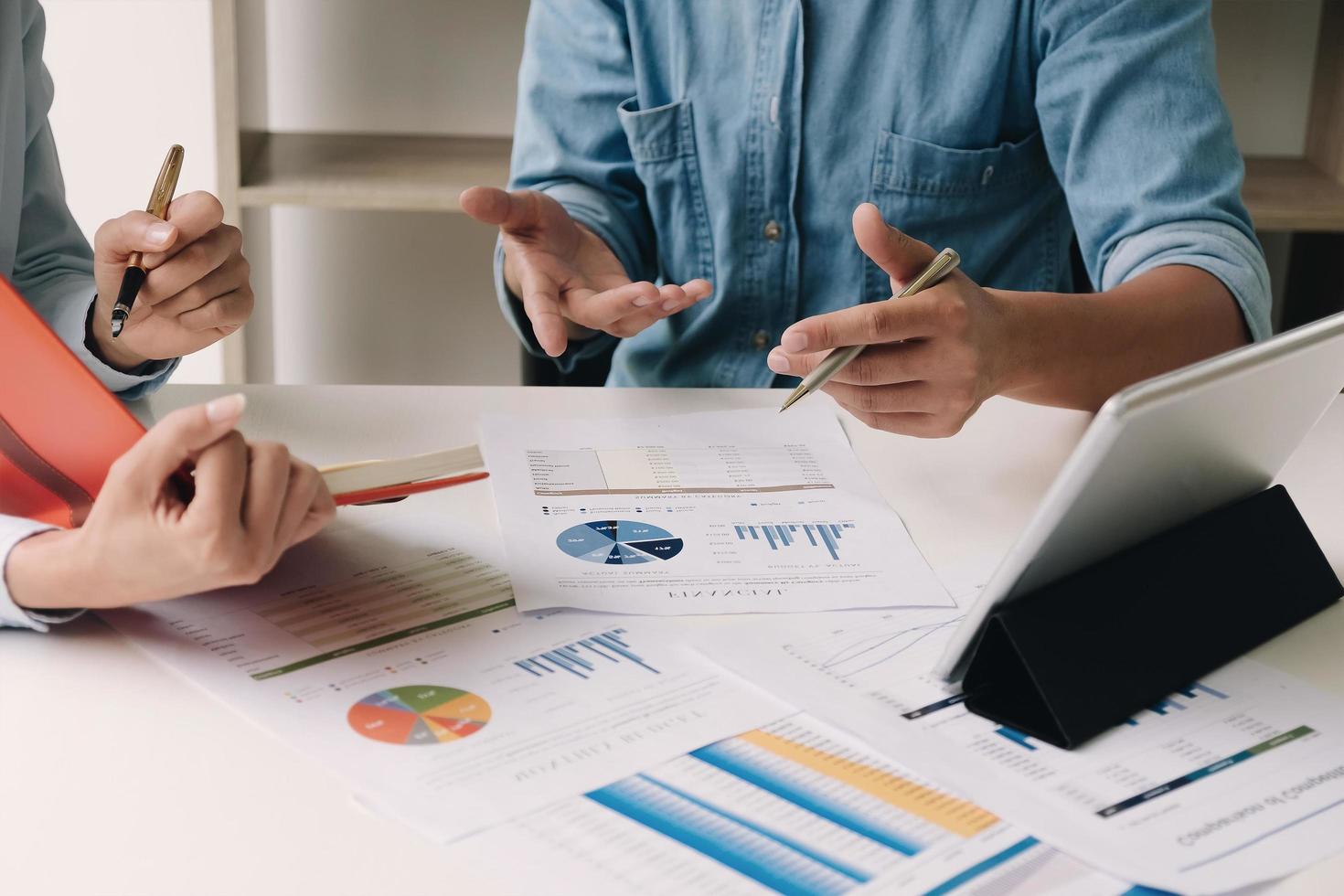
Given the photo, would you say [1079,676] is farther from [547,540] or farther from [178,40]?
[178,40]

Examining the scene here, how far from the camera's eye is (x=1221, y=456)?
24.6 inches

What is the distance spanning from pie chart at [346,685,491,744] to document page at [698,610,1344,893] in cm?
12

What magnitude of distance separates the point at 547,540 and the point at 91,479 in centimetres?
24

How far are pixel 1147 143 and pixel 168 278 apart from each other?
2.60 feet

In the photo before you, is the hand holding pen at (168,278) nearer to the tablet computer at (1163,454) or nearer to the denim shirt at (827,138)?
the denim shirt at (827,138)

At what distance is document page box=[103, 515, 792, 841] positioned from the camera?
506 millimetres

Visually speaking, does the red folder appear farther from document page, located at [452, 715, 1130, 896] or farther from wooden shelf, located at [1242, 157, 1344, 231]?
wooden shelf, located at [1242, 157, 1344, 231]

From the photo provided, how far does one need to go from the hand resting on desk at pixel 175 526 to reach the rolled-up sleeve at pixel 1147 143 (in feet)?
2.42

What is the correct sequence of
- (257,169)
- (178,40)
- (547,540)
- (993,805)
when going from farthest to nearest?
(178,40) → (257,169) → (547,540) → (993,805)

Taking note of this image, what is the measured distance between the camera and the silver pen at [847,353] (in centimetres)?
75

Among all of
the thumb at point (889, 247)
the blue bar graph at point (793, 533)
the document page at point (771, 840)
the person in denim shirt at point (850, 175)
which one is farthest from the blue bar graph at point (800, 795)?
the person in denim shirt at point (850, 175)

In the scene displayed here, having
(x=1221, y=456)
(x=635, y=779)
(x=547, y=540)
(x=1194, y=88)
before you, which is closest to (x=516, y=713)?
(x=635, y=779)

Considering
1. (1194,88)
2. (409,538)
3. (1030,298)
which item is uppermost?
(1194,88)

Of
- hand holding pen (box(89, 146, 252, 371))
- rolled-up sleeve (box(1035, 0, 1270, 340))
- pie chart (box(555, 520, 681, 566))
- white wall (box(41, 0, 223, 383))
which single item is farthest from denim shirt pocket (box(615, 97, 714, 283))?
white wall (box(41, 0, 223, 383))
